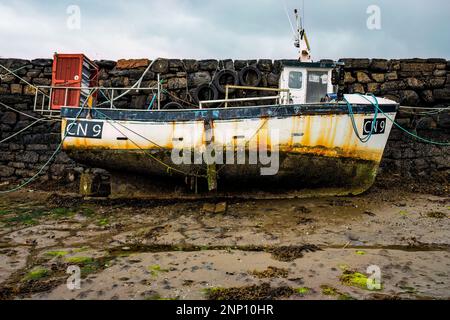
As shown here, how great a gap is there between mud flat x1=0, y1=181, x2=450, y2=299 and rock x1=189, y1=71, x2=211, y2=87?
3.17m

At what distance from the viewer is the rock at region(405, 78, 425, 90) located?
301 inches

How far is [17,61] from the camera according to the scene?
27.6 ft

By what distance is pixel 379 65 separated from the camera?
7.75 m

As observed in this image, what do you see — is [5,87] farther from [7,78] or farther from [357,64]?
[357,64]

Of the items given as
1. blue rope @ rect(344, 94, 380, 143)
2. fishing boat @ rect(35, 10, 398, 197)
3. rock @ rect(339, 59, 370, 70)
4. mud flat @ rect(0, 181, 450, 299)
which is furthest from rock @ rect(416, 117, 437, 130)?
blue rope @ rect(344, 94, 380, 143)

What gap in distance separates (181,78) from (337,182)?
14.3 ft

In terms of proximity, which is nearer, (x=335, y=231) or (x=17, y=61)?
(x=335, y=231)

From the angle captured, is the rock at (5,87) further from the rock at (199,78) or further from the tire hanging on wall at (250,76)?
the tire hanging on wall at (250,76)

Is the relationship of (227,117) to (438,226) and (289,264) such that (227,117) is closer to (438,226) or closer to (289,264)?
(289,264)

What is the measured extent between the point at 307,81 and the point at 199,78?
2687mm

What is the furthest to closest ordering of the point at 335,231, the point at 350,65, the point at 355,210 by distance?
the point at 350,65, the point at 355,210, the point at 335,231

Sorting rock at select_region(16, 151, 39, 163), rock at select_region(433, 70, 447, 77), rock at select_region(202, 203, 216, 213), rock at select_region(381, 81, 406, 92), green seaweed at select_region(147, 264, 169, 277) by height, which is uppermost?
rock at select_region(433, 70, 447, 77)

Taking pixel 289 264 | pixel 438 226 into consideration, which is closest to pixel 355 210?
pixel 438 226

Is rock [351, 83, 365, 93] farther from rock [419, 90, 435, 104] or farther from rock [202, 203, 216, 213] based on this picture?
rock [202, 203, 216, 213]
